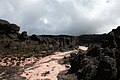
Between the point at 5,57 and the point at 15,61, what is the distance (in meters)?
5.11

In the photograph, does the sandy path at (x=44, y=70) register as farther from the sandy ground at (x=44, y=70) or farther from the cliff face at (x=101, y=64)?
the cliff face at (x=101, y=64)

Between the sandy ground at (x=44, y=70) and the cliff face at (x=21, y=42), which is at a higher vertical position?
the cliff face at (x=21, y=42)

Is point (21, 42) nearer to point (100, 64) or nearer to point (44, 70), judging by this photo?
point (44, 70)

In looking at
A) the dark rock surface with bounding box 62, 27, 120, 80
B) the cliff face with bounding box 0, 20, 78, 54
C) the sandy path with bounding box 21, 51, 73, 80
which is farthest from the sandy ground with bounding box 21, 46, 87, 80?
the cliff face with bounding box 0, 20, 78, 54

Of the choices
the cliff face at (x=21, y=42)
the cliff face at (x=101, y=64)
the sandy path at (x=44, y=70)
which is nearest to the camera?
the cliff face at (x=101, y=64)

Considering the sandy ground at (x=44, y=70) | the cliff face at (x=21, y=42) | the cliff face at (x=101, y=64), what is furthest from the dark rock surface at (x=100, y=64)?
the cliff face at (x=21, y=42)

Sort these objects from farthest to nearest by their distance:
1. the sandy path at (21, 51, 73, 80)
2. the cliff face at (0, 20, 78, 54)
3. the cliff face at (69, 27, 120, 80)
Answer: the cliff face at (0, 20, 78, 54) → the sandy path at (21, 51, 73, 80) → the cliff face at (69, 27, 120, 80)

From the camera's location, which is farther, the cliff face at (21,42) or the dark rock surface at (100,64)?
the cliff face at (21,42)

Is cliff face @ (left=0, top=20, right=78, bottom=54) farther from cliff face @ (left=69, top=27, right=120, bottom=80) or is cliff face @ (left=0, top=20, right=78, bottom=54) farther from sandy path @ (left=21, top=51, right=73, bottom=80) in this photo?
cliff face @ (left=69, top=27, right=120, bottom=80)

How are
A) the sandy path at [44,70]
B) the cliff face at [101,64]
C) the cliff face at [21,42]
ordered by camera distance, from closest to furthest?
the cliff face at [101,64]
the sandy path at [44,70]
the cliff face at [21,42]

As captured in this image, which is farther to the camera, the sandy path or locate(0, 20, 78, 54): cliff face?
locate(0, 20, 78, 54): cliff face

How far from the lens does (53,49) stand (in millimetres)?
77062

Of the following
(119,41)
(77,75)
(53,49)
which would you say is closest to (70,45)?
(53,49)

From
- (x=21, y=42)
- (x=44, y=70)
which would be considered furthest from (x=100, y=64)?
(x=21, y=42)
